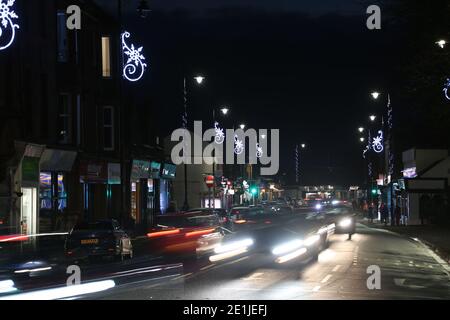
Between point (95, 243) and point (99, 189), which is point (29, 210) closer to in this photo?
point (99, 189)

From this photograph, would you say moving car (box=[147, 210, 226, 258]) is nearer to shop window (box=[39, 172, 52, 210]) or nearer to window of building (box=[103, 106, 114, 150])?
shop window (box=[39, 172, 52, 210])

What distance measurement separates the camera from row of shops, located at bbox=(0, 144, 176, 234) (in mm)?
33406

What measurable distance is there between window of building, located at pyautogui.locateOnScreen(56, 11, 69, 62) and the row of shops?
4.89m

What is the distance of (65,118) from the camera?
39312 millimetres

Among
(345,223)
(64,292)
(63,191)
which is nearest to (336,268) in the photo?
(64,292)

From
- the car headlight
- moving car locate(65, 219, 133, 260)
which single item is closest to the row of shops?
moving car locate(65, 219, 133, 260)

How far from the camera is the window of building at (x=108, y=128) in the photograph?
4425cm

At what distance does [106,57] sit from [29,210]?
13.0m

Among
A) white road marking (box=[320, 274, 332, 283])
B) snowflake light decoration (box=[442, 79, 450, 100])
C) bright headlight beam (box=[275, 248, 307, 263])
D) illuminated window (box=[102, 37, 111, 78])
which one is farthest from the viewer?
illuminated window (box=[102, 37, 111, 78])

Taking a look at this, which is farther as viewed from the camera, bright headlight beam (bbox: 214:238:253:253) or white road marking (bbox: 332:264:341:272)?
bright headlight beam (bbox: 214:238:253:253)

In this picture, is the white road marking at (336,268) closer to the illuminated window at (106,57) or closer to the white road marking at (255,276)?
the white road marking at (255,276)

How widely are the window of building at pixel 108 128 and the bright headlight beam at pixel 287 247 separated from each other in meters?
23.0

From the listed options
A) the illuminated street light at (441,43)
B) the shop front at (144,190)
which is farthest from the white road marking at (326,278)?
the shop front at (144,190)
